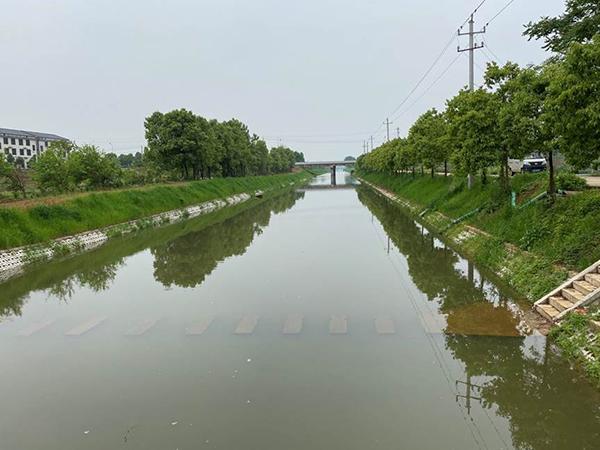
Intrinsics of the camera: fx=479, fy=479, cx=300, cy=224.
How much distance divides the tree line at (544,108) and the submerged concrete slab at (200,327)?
9.43 m

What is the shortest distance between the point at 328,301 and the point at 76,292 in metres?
8.65

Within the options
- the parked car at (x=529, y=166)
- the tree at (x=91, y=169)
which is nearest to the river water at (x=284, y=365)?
the parked car at (x=529, y=166)

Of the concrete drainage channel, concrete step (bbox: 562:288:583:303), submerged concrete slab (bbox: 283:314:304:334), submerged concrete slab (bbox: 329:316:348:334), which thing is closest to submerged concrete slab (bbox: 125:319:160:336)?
submerged concrete slab (bbox: 283:314:304:334)

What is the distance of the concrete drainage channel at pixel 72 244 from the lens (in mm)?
19844

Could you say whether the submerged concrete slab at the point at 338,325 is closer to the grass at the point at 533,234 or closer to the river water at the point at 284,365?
the river water at the point at 284,365

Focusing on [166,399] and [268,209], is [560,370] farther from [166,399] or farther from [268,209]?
[268,209]

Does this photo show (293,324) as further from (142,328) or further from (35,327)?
(35,327)

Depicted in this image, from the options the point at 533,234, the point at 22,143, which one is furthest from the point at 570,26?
the point at 22,143

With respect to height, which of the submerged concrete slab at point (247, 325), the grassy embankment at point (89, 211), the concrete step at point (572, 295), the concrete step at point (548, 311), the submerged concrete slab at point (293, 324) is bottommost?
the submerged concrete slab at point (293, 324)

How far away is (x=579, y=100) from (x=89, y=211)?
86.8 feet

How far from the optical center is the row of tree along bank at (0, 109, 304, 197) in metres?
36.3

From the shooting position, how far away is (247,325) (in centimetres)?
1157

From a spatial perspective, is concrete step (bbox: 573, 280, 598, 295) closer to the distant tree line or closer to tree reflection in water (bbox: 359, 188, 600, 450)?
tree reflection in water (bbox: 359, 188, 600, 450)

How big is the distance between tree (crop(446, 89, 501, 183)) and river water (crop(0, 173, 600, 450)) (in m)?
5.35
